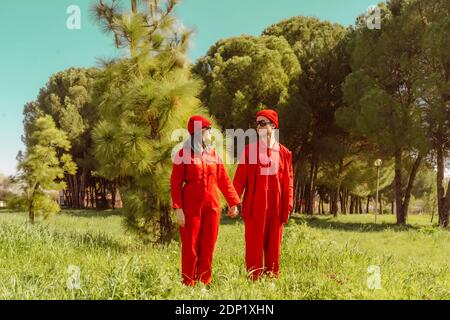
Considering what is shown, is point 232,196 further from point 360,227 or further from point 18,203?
point 360,227

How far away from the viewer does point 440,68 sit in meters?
19.0

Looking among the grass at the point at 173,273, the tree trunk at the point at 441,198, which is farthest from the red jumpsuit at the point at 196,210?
the tree trunk at the point at 441,198

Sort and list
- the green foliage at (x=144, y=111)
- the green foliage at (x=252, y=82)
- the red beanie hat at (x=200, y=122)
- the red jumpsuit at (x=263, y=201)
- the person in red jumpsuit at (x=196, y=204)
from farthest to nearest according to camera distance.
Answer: the green foliage at (x=252, y=82) < the green foliage at (x=144, y=111) < the red jumpsuit at (x=263, y=201) < the red beanie hat at (x=200, y=122) < the person in red jumpsuit at (x=196, y=204)

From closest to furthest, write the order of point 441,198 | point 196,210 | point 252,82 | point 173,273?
point 173,273, point 196,210, point 441,198, point 252,82

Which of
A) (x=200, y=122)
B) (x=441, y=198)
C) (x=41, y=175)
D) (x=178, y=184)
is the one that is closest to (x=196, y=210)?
(x=178, y=184)

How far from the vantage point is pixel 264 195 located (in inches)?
218

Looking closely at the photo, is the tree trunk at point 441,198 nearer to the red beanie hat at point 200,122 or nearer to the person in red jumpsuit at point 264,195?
the person in red jumpsuit at point 264,195

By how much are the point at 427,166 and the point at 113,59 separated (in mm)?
16893

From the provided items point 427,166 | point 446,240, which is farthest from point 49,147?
point 427,166

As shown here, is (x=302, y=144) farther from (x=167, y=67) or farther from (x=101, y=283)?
(x=101, y=283)

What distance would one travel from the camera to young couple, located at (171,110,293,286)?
5.31m

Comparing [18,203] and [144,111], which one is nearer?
[144,111]

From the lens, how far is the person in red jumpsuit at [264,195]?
18.2ft

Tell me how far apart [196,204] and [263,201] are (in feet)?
Result: 2.65
